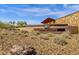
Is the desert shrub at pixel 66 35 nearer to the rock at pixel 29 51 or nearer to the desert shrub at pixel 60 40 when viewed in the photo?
the desert shrub at pixel 60 40

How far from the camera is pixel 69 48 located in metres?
3.32

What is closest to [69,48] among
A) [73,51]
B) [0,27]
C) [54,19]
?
[73,51]

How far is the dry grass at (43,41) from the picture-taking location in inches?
130

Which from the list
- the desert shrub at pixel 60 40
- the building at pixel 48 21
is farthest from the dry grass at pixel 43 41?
the building at pixel 48 21

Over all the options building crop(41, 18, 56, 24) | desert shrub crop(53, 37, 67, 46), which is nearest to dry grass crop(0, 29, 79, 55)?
desert shrub crop(53, 37, 67, 46)

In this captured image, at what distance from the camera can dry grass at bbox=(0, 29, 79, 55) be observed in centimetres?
331

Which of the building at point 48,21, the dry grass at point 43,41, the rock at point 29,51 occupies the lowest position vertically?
the rock at point 29,51

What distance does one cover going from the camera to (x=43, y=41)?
11.0 ft

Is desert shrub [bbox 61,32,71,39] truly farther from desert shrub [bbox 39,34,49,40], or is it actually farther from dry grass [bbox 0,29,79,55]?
desert shrub [bbox 39,34,49,40]

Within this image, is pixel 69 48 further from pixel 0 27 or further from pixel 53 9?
pixel 0 27

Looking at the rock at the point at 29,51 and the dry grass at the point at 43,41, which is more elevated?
the dry grass at the point at 43,41
